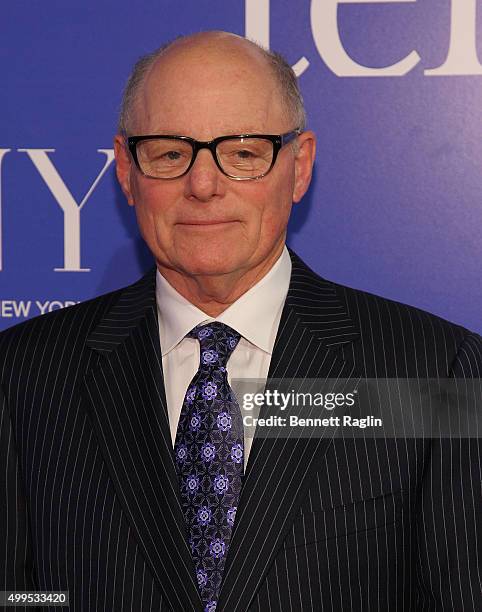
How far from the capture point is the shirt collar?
1691mm

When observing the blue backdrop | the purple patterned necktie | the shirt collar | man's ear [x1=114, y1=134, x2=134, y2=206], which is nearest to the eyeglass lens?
man's ear [x1=114, y1=134, x2=134, y2=206]

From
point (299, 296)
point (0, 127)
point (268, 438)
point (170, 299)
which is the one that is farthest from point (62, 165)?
point (268, 438)

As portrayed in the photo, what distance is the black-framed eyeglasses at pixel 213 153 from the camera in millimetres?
1612

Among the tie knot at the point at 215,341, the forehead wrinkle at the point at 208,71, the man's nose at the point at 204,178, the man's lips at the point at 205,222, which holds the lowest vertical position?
the tie knot at the point at 215,341

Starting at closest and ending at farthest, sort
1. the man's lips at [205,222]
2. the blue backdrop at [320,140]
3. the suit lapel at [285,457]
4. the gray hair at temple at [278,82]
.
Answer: the suit lapel at [285,457]
the man's lips at [205,222]
the gray hair at temple at [278,82]
the blue backdrop at [320,140]

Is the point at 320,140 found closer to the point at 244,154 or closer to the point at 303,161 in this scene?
the point at 303,161

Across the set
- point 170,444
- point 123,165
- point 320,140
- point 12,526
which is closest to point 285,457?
point 170,444

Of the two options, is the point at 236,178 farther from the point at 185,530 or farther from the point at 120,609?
the point at 120,609

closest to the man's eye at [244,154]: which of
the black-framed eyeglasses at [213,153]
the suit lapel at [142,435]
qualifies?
the black-framed eyeglasses at [213,153]

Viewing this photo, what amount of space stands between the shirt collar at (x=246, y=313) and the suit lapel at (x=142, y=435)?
0.03 metres

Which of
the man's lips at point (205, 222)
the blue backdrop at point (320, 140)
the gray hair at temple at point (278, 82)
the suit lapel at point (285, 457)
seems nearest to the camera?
the suit lapel at point (285, 457)

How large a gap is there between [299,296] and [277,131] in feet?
1.01

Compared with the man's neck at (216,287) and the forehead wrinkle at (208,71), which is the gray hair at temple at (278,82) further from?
the man's neck at (216,287)

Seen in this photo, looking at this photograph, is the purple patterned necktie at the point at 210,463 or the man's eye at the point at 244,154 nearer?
the purple patterned necktie at the point at 210,463
